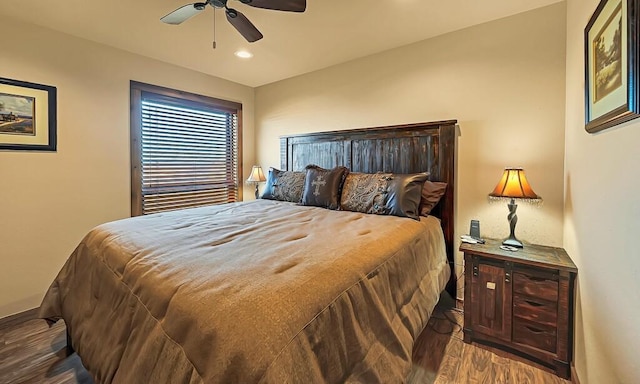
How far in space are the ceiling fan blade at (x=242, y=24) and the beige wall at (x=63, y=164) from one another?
1.77 metres

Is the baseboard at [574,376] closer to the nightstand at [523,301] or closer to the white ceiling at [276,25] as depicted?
the nightstand at [523,301]

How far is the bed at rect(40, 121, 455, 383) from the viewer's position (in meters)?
0.84

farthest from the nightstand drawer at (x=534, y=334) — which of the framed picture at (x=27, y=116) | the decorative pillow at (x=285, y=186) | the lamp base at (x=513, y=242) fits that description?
the framed picture at (x=27, y=116)

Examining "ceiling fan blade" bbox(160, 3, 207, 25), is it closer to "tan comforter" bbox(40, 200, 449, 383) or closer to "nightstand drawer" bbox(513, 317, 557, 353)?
"tan comforter" bbox(40, 200, 449, 383)

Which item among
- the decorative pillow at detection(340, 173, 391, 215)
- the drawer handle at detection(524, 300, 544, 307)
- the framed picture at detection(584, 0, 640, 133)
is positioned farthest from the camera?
the decorative pillow at detection(340, 173, 391, 215)

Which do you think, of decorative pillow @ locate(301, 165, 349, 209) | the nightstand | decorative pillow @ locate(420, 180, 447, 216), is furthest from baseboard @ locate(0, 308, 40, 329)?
the nightstand

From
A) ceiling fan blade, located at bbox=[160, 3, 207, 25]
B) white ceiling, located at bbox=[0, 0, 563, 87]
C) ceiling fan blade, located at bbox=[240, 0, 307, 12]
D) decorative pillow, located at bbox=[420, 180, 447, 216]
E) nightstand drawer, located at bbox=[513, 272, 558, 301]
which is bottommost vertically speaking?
nightstand drawer, located at bbox=[513, 272, 558, 301]

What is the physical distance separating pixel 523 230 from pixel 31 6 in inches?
169

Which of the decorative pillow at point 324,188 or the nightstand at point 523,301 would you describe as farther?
the decorative pillow at point 324,188

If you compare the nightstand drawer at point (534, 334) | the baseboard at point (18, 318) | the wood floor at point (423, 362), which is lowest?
the wood floor at point (423, 362)

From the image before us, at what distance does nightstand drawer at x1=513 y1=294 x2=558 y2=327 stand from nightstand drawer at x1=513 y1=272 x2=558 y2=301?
3 cm

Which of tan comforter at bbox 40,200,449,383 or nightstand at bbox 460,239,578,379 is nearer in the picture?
tan comforter at bbox 40,200,449,383

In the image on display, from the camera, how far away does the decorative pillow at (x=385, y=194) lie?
2.32 m

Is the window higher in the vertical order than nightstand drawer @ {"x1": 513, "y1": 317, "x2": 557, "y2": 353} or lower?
higher
